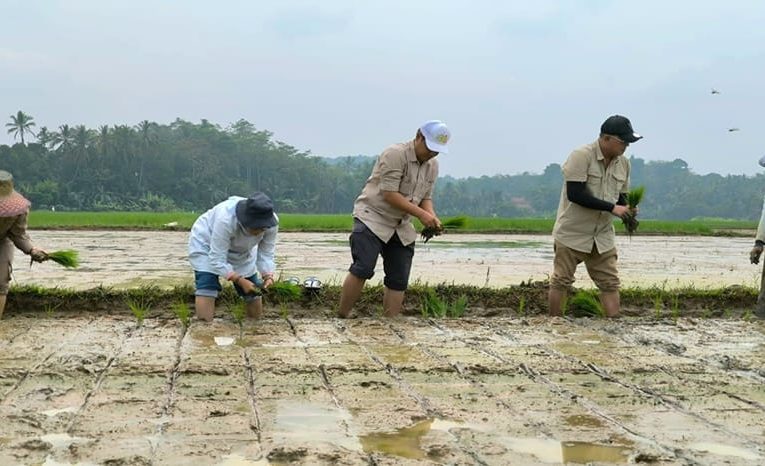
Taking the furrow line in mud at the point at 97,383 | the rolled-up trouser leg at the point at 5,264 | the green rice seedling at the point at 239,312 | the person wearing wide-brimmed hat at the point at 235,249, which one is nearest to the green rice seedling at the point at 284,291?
the green rice seedling at the point at 239,312

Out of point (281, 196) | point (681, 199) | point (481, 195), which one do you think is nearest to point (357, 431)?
point (281, 196)

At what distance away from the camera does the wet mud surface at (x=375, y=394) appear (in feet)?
9.57

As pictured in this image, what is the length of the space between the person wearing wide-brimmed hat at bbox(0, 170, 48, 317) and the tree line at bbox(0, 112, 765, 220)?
53539 mm

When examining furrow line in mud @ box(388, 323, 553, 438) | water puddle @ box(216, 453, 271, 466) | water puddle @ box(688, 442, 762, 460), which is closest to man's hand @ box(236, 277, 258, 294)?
furrow line in mud @ box(388, 323, 553, 438)

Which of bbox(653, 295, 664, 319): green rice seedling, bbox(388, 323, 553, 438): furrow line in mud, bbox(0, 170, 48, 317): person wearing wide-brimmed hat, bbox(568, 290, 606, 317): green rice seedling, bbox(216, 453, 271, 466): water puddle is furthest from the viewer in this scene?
bbox(653, 295, 664, 319): green rice seedling

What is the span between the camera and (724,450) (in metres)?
2.97

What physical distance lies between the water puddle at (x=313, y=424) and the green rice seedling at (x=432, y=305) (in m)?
2.90

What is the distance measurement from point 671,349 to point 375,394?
1929 millimetres

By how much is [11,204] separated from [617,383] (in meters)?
3.63

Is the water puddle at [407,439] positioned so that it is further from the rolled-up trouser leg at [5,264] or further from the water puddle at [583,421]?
the rolled-up trouser leg at [5,264]

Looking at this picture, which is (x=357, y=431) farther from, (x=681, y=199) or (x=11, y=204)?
(x=681, y=199)

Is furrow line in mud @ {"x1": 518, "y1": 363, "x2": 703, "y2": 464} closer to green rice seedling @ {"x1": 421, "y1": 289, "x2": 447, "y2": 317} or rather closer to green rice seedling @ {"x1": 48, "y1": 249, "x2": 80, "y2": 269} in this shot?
green rice seedling @ {"x1": 421, "y1": 289, "x2": 447, "y2": 317}

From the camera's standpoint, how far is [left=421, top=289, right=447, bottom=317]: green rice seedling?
6.39 m

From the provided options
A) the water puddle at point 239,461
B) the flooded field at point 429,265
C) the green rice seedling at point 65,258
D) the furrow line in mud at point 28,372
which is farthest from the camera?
the flooded field at point 429,265
